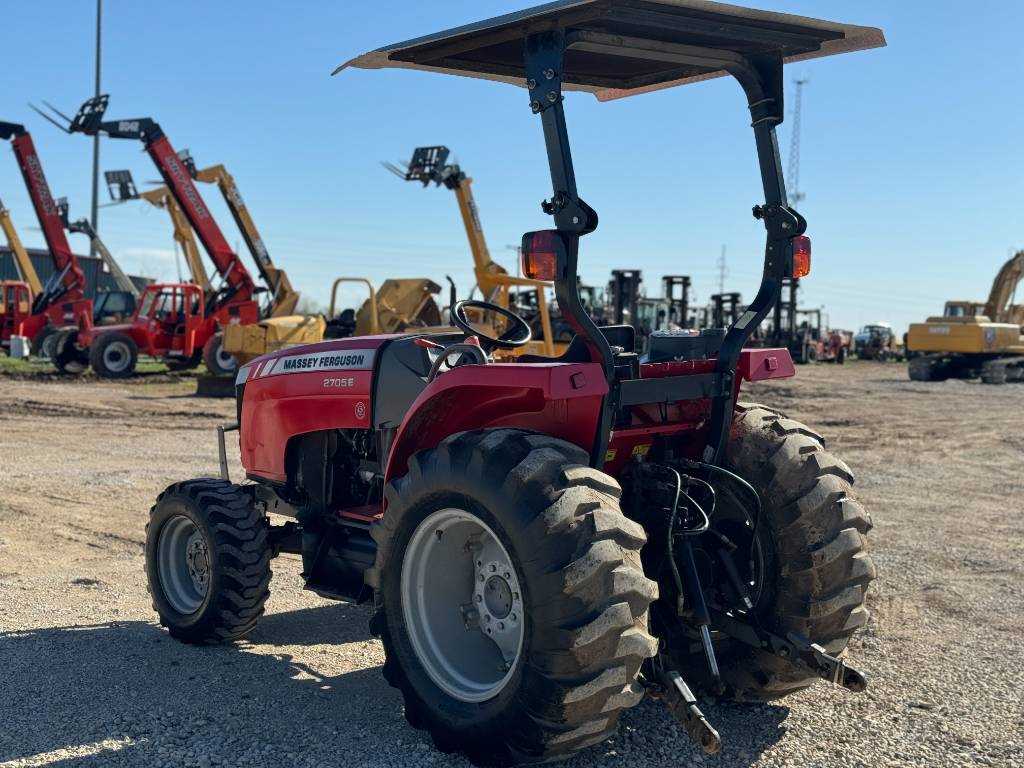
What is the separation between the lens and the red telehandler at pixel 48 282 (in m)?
25.2

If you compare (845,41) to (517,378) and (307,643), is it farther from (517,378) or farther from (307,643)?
(307,643)

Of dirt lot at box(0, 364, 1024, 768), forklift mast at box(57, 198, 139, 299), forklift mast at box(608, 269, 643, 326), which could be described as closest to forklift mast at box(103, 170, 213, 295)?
forklift mast at box(57, 198, 139, 299)

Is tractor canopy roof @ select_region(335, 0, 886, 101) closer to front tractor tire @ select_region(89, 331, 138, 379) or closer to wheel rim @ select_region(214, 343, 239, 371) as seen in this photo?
wheel rim @ select_region(214, 343, 239, 371)

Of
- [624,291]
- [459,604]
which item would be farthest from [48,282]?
[459,604]

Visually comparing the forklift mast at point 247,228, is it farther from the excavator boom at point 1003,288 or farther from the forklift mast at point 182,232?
the excavator boom at point 1003,288

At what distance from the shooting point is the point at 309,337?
18828 mm

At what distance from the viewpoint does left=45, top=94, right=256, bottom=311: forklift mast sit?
73.8 feet

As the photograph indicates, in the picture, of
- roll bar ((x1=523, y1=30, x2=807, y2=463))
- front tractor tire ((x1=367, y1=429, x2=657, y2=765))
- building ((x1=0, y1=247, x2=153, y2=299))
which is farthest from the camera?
building ((x1=0, y1=247, x2=153, y2=299))

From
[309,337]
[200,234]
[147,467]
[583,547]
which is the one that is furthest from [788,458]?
[200,234]

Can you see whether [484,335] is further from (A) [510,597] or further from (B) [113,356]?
(B) [113,356]

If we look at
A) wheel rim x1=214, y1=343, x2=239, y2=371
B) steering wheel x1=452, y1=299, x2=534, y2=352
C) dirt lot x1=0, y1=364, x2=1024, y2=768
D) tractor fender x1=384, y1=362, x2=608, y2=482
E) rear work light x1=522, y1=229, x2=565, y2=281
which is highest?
rear work light x1=522, y1=229, x2=565, y2=281

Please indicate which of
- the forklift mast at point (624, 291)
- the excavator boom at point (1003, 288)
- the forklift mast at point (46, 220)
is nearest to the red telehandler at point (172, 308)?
the forklift mast at point (46, 220)

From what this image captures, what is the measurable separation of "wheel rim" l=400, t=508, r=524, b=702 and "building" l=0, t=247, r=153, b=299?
120ft

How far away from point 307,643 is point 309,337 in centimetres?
1436
